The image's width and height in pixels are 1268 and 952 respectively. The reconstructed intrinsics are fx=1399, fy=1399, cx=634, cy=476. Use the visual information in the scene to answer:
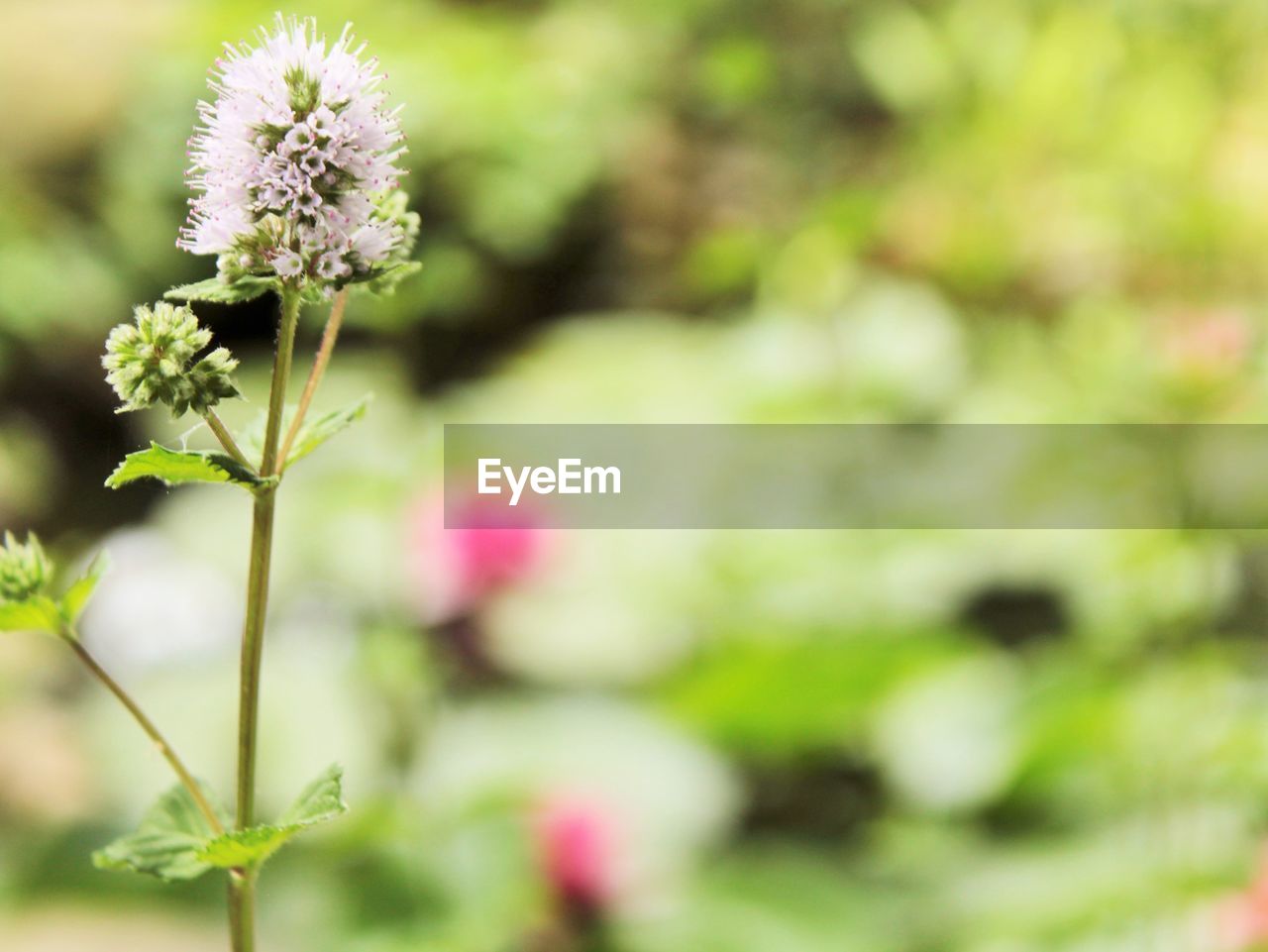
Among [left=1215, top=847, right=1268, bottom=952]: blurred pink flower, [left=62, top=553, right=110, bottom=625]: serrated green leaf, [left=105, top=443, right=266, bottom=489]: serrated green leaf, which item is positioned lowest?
[left=1215, top=847, right=1268, bottom=952]: blurred pink flower

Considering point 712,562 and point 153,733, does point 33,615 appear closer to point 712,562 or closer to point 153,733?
point 153,733

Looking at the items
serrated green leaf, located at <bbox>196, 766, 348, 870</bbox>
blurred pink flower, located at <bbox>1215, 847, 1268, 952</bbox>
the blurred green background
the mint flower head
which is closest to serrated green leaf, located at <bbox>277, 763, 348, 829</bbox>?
serrated green leaf, located at <bbox>196, 766, 348, 870</bbox>

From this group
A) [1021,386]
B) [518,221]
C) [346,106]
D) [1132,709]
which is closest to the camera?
[346,106]

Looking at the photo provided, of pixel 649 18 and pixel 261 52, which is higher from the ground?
pixel 649 18

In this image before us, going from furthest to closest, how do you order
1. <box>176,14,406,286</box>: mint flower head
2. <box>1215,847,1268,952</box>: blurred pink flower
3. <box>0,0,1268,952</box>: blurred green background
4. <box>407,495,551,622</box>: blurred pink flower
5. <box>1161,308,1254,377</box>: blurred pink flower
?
<box>407,495,551,622</box>: blurred pink flower < <box>0,0,1268,952</box>: blurred green background < <box>1161,308,1254,377</box>: blurred pink flower < <box>1215,847,1268,952</box>: blurred pink flower < <box>176,14,406,286</box>: mint flower head

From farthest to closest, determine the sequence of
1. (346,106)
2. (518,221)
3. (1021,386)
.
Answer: (518,221), (1021,386), (346,106)

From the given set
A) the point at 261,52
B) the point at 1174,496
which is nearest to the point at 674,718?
the point at 1174,496

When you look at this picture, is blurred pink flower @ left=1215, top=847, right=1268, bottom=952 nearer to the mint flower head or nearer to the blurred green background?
the blurred green background

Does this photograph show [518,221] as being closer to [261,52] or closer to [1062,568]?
[1062,568]
